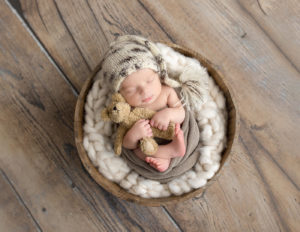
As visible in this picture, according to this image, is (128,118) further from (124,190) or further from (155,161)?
(124,190)

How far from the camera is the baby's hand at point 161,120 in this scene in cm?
82

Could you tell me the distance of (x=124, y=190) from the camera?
0.92 metres

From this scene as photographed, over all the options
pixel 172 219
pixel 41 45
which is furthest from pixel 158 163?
pixel 41 45

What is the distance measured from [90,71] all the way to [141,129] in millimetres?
437

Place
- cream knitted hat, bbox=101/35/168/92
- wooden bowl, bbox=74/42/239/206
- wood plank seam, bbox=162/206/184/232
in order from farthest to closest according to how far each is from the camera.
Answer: wood plank seam, bbox=162/206/184/232
wooden bowl, bbox=74/42/239/206
cream knitted hat, bbox=101/35/168/92

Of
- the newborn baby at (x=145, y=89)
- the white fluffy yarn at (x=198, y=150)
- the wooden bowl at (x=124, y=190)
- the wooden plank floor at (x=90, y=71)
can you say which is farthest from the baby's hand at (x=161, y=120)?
the wooden plank floor at (x=90, y=71)

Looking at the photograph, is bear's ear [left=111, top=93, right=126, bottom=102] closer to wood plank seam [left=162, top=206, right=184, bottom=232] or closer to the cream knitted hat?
the cream knitted hat

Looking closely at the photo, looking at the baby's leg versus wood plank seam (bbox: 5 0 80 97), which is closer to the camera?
the baby's leg

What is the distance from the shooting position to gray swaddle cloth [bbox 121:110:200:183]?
90 cm

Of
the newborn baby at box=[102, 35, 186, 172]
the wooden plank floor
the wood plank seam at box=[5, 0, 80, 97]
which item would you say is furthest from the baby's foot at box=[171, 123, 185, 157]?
the wood plank seam at box=[5, 0, 80, 97]

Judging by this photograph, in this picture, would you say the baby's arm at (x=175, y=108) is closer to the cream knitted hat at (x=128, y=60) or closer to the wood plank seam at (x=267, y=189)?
the cream knitted hat at (x=128, y=60)

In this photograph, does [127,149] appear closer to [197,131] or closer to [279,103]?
[197,131]

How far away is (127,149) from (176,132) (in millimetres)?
194

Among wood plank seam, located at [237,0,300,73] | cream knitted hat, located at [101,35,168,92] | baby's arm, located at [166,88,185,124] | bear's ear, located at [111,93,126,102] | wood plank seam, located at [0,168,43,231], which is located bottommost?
wood plank seam, located at [0,168,43,231]
